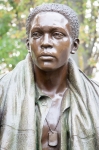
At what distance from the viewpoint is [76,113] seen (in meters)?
3.10

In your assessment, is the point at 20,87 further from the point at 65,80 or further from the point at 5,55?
→ the point at 5,55

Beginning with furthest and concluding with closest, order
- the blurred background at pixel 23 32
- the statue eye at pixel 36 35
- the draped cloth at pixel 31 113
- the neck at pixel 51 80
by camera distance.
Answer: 1. the blurred background at pixel 23 32
2. the neck at pixel 51 80
3. the statue eye at pixel 36 35
4. the draped cloth at pixel 31 113

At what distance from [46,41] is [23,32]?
7666 millimetres

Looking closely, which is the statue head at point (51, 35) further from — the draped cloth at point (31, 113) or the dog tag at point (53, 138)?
the dog tag at point (53, 138)

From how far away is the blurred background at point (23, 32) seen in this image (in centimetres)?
855

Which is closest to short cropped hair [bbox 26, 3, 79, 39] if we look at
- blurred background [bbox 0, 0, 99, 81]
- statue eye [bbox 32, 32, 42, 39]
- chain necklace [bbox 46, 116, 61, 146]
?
statue eye [bbox 32, 32, 42, 39]

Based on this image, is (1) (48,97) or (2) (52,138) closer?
(2) (52,138)

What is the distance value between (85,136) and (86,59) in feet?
31.0

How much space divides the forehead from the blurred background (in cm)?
507

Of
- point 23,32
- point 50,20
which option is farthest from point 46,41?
point 23,32

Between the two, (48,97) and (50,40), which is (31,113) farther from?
(50,40)

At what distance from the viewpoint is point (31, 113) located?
3010mm

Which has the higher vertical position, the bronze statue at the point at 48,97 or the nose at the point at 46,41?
Answer: the nose at the point at 46,41

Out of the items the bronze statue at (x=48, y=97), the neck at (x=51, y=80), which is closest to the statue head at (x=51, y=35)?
the bronze statue at (x=48, y=97)
